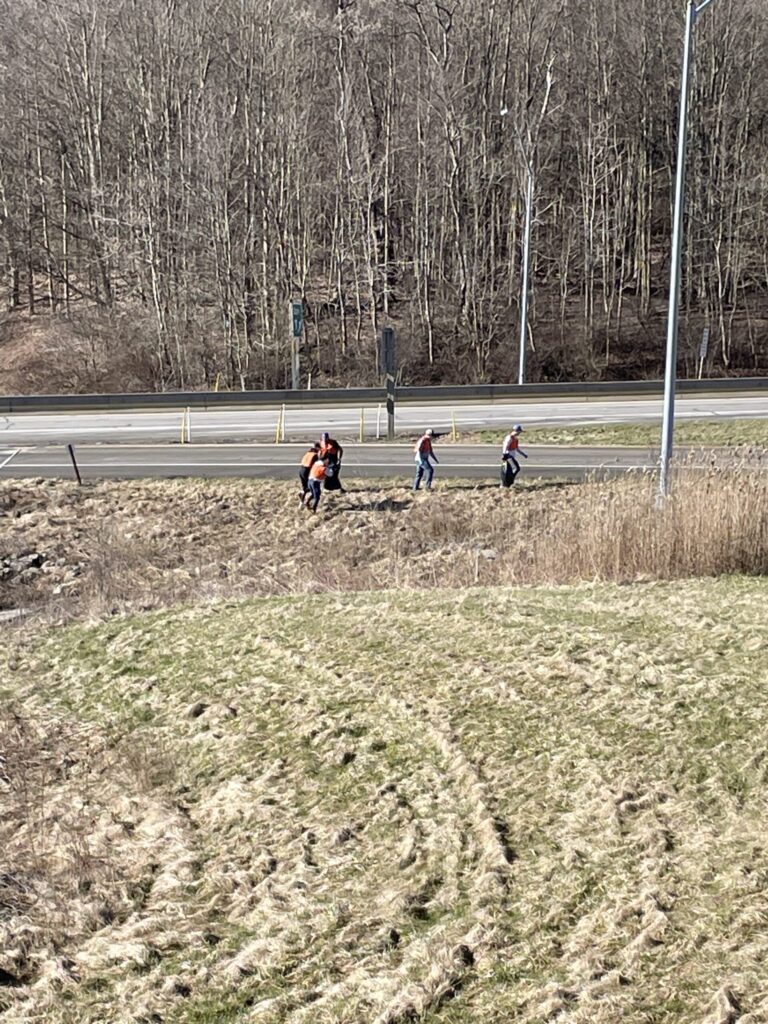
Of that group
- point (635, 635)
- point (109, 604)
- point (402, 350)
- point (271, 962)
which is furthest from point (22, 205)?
point (271, 962)

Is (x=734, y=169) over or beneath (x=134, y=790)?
over

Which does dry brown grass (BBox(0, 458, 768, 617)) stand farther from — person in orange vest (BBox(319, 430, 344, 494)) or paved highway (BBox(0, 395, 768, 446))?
paved highway (BBox(0, 395, 768, 446))

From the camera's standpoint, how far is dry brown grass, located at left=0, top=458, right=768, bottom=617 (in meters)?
14.3

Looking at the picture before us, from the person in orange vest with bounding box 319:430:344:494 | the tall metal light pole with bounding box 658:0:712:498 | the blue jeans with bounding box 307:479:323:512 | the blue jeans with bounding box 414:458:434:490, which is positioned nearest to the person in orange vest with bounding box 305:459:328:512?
the blue jeans with bounding box 307:479:323:512

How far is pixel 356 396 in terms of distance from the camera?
3816cm

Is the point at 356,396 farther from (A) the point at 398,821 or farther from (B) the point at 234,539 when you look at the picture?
(A) the point at 398,821

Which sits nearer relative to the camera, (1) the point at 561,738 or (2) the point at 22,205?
(1) the point at 561,738

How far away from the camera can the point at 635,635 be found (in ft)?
35.5

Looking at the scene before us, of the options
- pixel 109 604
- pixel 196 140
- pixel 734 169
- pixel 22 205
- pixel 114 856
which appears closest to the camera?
pixel 114 856

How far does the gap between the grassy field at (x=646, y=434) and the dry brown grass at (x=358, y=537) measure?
18.4 ft

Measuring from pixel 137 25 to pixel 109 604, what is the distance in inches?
1472

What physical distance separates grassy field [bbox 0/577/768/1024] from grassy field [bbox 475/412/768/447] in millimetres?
16512

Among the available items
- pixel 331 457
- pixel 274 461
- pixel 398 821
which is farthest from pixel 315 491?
pixel 398 821

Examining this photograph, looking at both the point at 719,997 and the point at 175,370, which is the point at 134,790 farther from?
the point at 175,370
